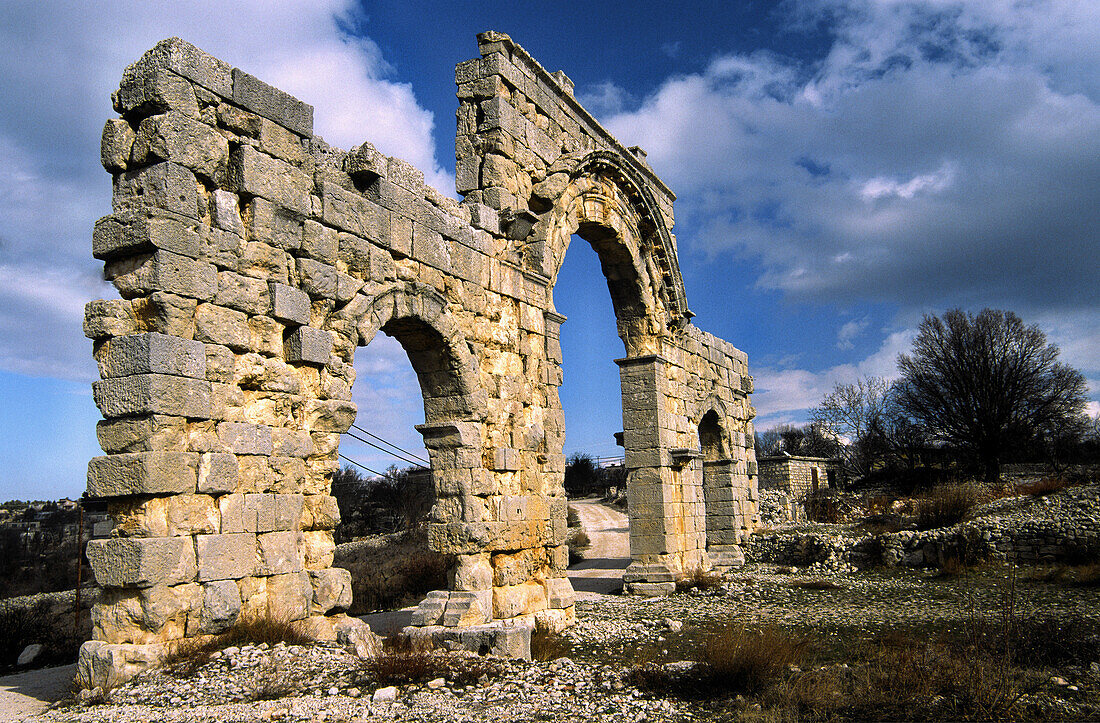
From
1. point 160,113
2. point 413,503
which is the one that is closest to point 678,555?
point 160,113

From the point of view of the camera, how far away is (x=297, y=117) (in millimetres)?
6492

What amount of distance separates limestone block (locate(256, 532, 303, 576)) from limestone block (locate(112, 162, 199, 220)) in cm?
247

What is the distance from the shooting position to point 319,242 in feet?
21.2

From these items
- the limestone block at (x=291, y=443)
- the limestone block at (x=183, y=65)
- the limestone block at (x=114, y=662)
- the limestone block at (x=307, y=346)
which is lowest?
the limestone block at (x=114, y=662)

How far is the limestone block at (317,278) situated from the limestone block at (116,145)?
4.74 ft

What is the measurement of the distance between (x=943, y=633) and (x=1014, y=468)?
24.0 metres

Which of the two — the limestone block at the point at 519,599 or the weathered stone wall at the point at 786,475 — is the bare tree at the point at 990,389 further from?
the limestone block at the point at 519,599

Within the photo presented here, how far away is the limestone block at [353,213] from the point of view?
263 inches

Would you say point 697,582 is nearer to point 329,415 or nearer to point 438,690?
point 329,415

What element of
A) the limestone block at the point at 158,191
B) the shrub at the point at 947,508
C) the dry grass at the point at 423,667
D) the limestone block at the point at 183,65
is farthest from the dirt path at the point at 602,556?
the limestone block at the point at 183,65

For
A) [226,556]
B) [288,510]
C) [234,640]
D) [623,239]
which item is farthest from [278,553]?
[623,239]

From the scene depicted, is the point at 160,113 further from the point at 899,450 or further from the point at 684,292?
the point at 899,450

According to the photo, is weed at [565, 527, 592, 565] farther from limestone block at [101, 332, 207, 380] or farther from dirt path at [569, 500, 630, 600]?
limestone block at [101, 332, 207, 380]

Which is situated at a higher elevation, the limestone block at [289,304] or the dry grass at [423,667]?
the limestone block at [289,304]
